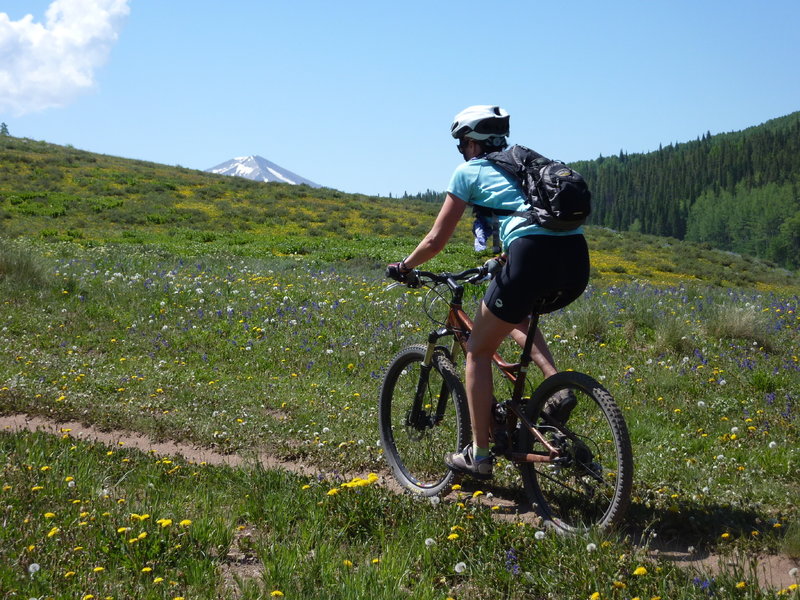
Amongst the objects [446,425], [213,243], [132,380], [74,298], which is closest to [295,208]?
[213,243]

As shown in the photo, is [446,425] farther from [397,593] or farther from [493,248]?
[397,593]

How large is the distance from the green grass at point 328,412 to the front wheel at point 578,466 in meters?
0.27

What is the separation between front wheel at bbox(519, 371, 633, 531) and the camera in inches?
147

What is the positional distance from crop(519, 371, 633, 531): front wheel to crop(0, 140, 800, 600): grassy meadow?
212mm

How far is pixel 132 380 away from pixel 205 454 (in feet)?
7.50

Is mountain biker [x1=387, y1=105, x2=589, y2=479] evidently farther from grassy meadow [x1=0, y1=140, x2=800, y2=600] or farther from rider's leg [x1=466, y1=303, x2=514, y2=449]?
grassy meadow [x1=0, y1=140, x2=800, y2=600]

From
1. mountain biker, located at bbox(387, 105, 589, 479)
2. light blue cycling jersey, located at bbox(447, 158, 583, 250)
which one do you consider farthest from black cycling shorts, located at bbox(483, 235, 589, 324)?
light blue cycling jersey, located at bbox(447, 158, 583, 250)

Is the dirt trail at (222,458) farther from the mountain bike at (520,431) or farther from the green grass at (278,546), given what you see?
the green grass at (278,546)

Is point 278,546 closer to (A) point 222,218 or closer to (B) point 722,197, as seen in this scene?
(A) point 222,218

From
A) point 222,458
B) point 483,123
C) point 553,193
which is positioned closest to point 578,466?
point 553,193

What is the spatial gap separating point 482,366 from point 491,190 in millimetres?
1071

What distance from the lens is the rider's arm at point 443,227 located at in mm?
4273

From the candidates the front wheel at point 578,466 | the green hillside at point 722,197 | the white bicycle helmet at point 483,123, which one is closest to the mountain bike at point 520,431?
the front wheel at point 578,466

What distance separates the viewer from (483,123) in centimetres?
433
